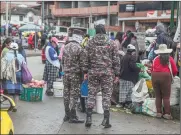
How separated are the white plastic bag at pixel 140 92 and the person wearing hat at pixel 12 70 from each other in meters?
2.57

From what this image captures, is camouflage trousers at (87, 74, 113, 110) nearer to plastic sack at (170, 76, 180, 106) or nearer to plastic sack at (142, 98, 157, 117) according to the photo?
plastic sack at (142, 98, 157, 117)

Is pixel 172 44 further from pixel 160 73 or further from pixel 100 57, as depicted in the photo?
pixel 100 57

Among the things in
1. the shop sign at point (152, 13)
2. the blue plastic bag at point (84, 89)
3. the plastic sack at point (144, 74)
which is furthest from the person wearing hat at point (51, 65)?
the shop sign at point (152, 13)

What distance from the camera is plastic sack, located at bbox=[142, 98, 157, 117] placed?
356 inches

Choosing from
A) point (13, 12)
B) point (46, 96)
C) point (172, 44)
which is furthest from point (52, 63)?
point (13, 12)

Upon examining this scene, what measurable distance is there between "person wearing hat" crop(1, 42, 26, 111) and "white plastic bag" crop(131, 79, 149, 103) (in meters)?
2.57

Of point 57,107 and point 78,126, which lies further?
point 57,107

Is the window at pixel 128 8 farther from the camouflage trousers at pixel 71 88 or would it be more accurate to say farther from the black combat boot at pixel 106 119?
the black combat boot at pixel 106 119

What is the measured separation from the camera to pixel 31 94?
10.1 meters

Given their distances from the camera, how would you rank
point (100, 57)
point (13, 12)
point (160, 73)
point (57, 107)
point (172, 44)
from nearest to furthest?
point (100, 57), point (160, 73), point (57, 107), point (172, 44), point (13, 12)

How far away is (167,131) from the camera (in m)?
7.83

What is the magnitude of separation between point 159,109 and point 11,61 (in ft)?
11.0

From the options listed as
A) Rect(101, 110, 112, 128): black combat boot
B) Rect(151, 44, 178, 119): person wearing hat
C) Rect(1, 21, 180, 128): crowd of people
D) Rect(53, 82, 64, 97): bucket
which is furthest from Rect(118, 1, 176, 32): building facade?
Rect(101, 110, 112, 128): black combat boot

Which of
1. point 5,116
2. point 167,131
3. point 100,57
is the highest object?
point 100,57
